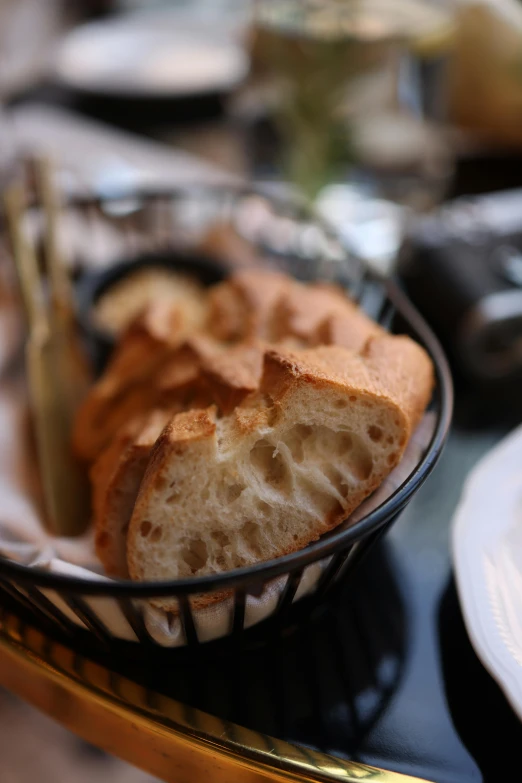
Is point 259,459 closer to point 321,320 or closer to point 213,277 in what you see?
point 321,320

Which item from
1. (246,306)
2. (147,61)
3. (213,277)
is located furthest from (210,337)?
(147,61)

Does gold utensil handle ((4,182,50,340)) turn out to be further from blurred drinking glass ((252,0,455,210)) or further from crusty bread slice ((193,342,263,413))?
blurred drinking glass ((252,0,455,210))

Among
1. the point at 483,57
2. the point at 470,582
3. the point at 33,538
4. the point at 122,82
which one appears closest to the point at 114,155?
the point at 122,82

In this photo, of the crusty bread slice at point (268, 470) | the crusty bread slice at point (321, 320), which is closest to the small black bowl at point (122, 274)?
the crusty bread slice at point (321, 320)

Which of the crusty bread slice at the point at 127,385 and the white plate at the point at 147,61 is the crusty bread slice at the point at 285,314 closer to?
the crusty bread slice at the point at 127,385

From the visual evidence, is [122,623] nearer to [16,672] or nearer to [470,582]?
[16,672]

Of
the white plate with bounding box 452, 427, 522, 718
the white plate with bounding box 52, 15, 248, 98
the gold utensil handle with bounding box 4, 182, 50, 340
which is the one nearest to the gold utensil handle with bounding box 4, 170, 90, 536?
the gold utensil handle with bounding box 4, 182, 50, 340
